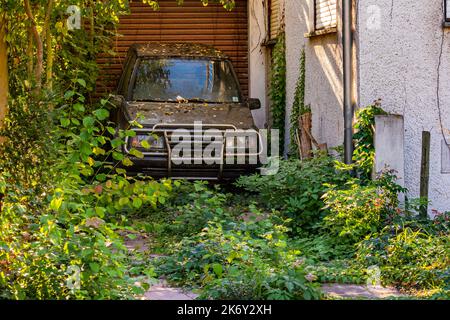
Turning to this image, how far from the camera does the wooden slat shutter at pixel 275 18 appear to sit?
53.0 ft

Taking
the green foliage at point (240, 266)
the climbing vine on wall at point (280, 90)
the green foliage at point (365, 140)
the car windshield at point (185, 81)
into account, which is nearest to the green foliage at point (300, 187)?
the green foliage at point (365, 140)

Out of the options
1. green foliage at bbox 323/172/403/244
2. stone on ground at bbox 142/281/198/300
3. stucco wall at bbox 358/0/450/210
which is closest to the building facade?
stucco wall at bbox 358/0/450/210

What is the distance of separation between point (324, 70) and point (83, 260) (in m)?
6.88

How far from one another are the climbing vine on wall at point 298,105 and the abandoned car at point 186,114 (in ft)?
2.17

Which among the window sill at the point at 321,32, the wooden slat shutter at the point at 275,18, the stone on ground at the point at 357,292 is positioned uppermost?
the wooden slat shutter at the point at 275,18

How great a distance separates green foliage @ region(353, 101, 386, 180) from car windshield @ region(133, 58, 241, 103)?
133 inches

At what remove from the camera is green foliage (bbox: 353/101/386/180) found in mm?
10617

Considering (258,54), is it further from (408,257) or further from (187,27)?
(408,257)

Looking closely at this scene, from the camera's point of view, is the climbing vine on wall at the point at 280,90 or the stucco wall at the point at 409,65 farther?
the climbing vine on wall at the point at 280,90

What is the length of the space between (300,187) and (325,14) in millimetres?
2986

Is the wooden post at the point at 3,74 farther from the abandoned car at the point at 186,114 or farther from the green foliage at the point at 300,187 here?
the green foliage at the point at 300,187

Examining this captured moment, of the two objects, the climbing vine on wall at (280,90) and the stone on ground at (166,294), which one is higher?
the climbing vine on wall at (280,90)

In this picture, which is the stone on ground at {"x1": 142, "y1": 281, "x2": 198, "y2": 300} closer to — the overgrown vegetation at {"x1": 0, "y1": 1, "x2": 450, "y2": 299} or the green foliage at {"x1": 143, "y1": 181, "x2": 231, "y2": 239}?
the overgrown vegetation at {"x1": 0, "y1": 1, "x2": 450, "y2": 299}

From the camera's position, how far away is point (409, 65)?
11172 millimetres
